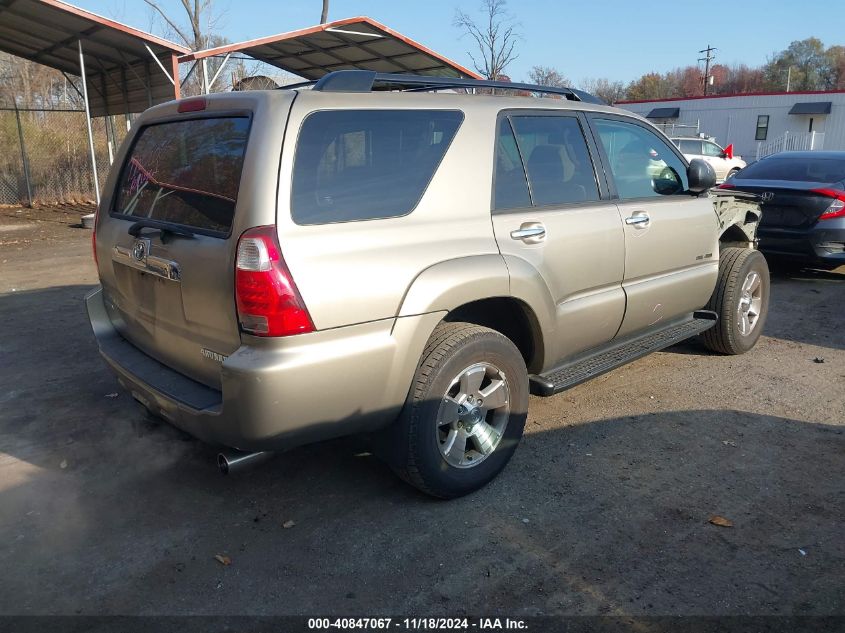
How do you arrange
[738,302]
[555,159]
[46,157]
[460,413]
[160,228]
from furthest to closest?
[46,157] < [738,302] < [555,159] < [460,413] < [160,228]

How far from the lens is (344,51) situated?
1482 cm

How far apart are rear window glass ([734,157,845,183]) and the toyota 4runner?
5.52m

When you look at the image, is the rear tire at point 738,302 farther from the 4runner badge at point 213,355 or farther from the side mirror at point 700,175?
the 4runner badge at point 213,355

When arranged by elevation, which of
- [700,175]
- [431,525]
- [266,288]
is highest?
[700,175]

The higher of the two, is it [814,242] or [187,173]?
[187,173]

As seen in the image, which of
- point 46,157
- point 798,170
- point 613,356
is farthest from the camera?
point 46,157

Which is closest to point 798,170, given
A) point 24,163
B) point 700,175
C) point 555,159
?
point 700,175

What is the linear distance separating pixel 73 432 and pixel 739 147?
1590 inches

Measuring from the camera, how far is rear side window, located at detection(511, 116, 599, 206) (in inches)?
150

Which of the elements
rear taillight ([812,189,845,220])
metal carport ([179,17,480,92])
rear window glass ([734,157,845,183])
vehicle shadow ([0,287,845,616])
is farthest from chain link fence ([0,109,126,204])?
rear taillight ([812,189,845,220])

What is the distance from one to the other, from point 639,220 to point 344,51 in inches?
475

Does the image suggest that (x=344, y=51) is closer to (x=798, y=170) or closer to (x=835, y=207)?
(x=798, y=170)

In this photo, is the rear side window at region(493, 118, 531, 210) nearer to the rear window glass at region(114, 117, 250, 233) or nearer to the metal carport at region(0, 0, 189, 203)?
the rear window glass at region(114, 117, 250, 233)

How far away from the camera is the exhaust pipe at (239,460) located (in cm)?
288
